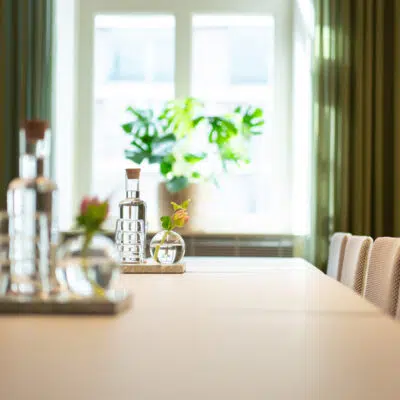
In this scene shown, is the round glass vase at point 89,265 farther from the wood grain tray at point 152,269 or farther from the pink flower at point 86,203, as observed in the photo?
the wood grain tray at point 152,269

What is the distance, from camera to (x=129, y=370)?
849 millimetres

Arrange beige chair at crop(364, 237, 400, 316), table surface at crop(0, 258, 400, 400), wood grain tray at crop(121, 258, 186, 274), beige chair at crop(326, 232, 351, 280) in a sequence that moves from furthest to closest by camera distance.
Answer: beige chair at crop(326, 232, 351, 280) → wood grain tray at crop(121, 258, 186, 274) → beige chair at crop(364, 237, 400, 316) → table surface at crop(0, 258, 400, 400)

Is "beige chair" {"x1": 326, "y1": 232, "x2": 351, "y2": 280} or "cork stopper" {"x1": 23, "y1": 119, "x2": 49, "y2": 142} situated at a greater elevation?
"cork stopper" {"x1": 23, "y1": 119, "x2": 49, "y2": 142}

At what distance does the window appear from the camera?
15.6 ft

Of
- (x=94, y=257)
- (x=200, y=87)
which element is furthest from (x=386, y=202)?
(x=94, y=257)

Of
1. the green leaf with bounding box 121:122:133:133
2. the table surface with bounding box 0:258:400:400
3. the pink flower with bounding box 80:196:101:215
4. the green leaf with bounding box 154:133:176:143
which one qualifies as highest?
the green leaf with bounding box 121:122:133:133

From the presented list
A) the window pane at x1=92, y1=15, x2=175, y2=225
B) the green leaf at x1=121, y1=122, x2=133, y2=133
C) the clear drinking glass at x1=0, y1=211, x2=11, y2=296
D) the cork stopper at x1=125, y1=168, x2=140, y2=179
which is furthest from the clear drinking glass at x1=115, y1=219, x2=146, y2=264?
the window pane at x1=92, y1=15, x2=175, y2=225

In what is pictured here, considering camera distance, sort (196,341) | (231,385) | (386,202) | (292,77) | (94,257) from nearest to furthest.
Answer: (231,385), (196,341), (94,257), (386,202), (292,77)

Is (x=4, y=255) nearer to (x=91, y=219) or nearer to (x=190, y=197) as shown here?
(x=91, y=219)

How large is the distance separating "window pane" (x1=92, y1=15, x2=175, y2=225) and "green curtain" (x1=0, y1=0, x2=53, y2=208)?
459mm

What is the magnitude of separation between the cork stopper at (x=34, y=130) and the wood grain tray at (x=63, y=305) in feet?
1.00

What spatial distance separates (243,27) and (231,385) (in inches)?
171

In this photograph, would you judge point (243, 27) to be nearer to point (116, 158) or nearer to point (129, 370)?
point (116, 158)

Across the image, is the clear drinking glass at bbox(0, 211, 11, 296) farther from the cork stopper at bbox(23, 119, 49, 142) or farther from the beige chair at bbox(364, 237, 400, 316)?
the beige chair at bbox(364, 237, 400, 316)
